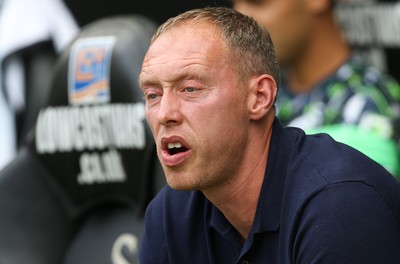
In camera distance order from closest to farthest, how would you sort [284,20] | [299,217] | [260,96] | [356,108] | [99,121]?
[299,217], [260,96], [99,121], [356,108], [284,20]

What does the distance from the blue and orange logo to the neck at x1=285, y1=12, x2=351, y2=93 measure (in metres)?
1.08

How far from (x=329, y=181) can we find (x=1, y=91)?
252 cm

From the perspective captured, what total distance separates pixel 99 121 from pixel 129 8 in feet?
5.33

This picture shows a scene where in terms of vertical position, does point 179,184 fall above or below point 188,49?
below

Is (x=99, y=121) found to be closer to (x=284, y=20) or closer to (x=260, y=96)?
(x=260, y=96)

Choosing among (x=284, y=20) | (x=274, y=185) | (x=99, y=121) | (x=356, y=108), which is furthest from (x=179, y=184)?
(x=284, y=20)

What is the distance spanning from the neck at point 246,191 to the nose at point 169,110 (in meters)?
0.18

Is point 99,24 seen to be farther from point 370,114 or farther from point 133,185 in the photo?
point 370,114

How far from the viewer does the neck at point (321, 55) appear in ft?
12.4

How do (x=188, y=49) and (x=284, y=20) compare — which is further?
(x=284, y=20)

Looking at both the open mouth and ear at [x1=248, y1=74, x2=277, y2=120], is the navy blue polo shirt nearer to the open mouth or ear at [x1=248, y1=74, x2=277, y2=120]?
ear at [x1=248, y1=74, x2=277, y2=120]

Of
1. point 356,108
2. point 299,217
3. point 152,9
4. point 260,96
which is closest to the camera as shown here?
point 299,217

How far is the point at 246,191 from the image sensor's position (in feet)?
7.31

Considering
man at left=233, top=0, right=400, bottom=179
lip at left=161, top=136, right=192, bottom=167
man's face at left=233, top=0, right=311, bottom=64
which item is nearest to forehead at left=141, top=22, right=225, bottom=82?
lip at left=161, top=136, right=192, bottom=167
